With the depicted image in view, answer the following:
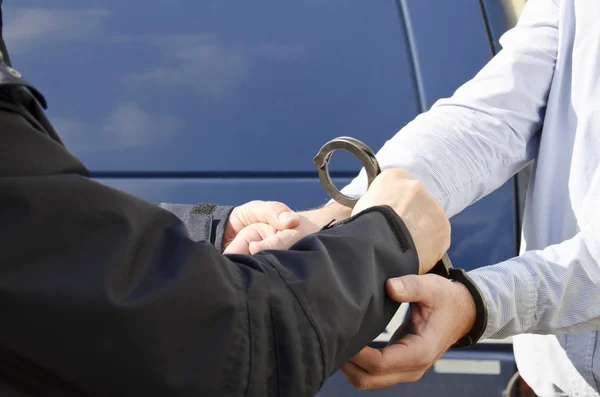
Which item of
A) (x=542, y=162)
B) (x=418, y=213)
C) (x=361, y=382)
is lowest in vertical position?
(x=361, y=382)

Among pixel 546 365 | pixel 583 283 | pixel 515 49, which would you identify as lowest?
pixel 546 365

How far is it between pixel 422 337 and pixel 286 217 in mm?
449

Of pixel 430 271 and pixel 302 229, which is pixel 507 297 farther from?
pixel 302 229

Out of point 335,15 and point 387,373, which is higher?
point 335,15

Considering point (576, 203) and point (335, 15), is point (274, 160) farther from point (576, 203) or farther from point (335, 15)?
point (576, 203)

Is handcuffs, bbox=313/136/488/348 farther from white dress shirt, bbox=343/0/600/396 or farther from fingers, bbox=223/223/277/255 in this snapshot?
fingers, bbox=223/223/277/255

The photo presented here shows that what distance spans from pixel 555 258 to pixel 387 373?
14.9 inches

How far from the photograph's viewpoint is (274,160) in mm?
1977

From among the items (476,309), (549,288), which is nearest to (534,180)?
(549,288)

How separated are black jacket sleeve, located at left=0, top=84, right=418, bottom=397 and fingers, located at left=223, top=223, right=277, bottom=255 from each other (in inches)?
23.7

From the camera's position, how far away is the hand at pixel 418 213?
123 centimetres

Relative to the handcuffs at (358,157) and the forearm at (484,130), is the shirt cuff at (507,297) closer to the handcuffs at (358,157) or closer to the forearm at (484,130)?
the handcuffs at (358,157)

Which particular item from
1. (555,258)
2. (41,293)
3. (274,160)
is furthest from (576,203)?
(41,293)

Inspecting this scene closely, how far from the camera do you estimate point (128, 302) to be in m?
0.78
